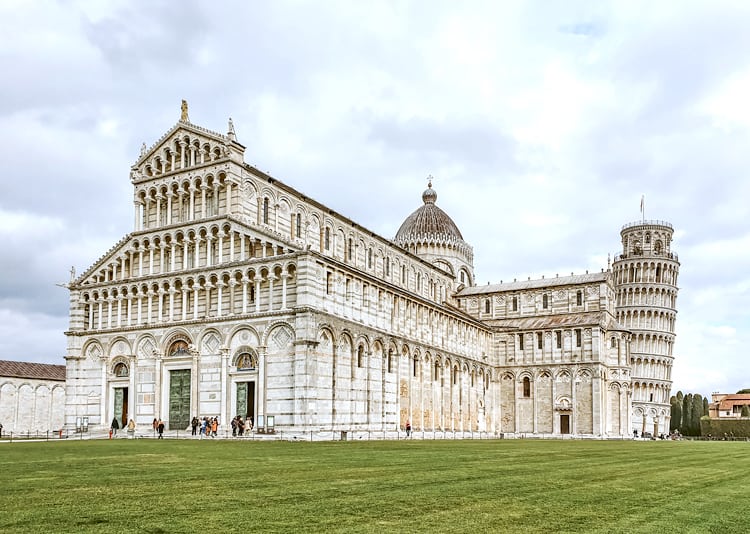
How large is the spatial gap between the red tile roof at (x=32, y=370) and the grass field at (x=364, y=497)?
1872 inches

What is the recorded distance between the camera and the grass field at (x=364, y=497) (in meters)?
10.6

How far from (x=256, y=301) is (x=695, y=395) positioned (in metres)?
81.2

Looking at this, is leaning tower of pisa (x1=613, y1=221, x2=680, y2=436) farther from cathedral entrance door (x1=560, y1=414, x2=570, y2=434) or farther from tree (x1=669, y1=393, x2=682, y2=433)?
cathedral entrance door (x1=560, y1=414, x2=570, y2=434)

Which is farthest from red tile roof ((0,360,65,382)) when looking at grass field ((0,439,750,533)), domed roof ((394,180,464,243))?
grass field ((0,439,750,533))

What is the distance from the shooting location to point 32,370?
218ft

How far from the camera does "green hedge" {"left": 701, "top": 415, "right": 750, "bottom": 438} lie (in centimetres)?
8694

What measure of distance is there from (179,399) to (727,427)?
6623 centimetres

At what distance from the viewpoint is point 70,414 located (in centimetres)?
5325

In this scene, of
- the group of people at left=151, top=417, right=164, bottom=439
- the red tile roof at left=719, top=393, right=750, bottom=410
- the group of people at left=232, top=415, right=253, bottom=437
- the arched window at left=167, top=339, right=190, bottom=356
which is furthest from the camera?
the red tile roof at left=719, top=393, right=750, bottom=410

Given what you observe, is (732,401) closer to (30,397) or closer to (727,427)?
(727,427)

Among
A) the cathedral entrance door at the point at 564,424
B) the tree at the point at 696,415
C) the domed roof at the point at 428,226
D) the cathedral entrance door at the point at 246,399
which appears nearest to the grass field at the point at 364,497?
the cathedral entrance door at the point at 246,399

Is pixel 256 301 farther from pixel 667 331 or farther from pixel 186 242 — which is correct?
pixel 667 331

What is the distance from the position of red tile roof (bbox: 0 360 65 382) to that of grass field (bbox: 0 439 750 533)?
156 ft

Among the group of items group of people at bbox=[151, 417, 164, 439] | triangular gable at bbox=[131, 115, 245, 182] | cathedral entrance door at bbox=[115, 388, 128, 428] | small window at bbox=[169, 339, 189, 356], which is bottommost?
group of people at bbox=[151, 417, 164, 439]
